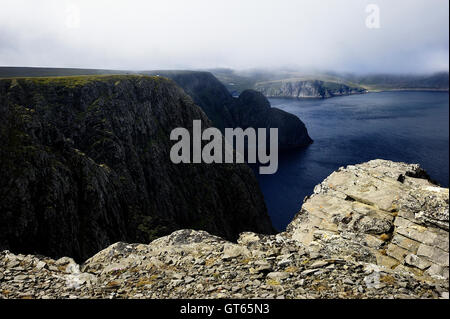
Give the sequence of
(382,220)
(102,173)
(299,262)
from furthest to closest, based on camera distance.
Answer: (102,173) → (382,220) → (299,262)

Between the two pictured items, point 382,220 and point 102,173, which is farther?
point 102,173

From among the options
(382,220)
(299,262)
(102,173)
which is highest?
(382,220)

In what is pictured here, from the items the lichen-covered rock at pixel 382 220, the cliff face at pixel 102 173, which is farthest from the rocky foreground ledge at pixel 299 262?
the cliff face at pixel 102 173

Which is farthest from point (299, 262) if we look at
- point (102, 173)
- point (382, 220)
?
point (102, 173)

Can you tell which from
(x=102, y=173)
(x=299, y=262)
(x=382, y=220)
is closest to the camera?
(x=299, y=262)

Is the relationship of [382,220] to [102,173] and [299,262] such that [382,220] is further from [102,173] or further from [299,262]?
[102,173]
